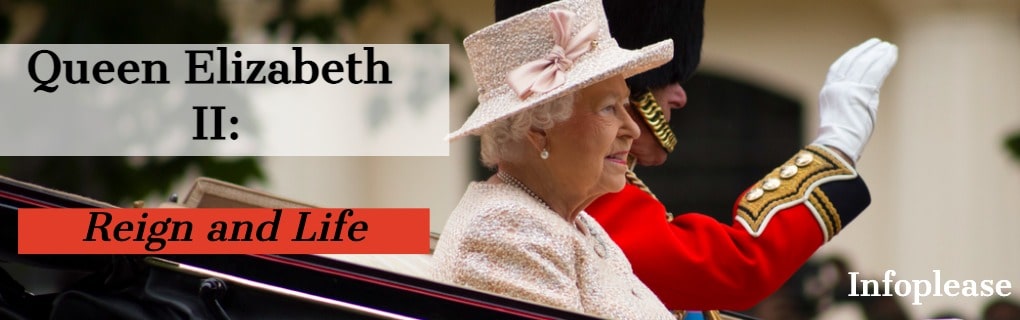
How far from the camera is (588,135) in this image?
103 inches

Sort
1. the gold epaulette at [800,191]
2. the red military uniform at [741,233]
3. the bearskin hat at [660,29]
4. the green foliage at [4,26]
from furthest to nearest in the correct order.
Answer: the green foliage at [4,26]
the bearskin hat at [660,29]
the gold epaulette at [800,191]
the red military uniform at [741,233]

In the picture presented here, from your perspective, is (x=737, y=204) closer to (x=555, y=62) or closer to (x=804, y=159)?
(x=804, y=159)

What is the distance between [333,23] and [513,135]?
3621mm

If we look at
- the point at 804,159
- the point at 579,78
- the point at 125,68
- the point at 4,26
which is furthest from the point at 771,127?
the point at 579,78

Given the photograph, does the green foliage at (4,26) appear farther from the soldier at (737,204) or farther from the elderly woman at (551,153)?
the elderly woman at (551,153)

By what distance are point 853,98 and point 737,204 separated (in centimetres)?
25

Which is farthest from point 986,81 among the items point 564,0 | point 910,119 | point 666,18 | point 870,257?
point 564,0

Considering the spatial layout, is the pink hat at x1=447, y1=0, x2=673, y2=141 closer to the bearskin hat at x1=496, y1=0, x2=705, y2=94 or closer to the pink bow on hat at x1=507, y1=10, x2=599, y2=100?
the pink bow on hat at x1=507, y1=10, x2=599, y2=100

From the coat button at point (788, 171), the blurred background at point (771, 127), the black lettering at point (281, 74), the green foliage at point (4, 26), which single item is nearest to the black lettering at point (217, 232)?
the black lettering at point (281, 74)

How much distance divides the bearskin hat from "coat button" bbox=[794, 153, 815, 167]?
0.84ft

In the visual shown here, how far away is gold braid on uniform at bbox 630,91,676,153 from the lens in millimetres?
3189

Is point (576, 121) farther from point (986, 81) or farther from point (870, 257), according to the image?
point (870, 257)

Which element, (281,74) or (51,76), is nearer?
(281,74)

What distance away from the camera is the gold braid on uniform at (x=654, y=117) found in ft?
10.5
